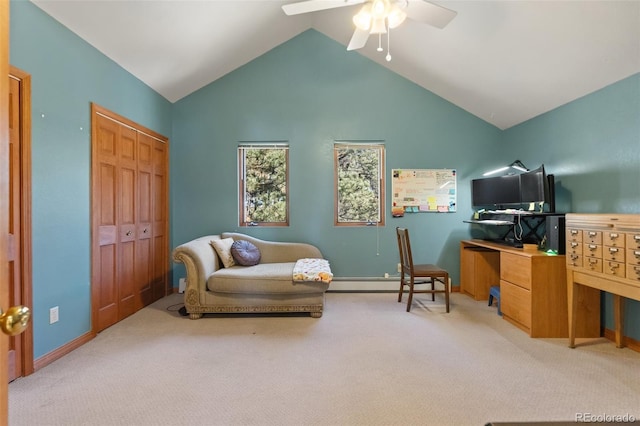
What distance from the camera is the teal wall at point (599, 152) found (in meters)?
2.41

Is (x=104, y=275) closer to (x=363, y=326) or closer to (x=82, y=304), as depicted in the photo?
(x=82, y=304)

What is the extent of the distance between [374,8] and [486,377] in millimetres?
2595

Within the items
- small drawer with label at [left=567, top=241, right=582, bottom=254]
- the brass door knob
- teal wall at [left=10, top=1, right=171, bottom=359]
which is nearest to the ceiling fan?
teal wall at [left=10, top=1, right=171, bottom=359]

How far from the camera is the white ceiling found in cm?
230

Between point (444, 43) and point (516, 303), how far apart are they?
2.68 metres

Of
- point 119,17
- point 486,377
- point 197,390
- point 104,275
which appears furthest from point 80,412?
point 119,17

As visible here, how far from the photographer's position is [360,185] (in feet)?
13.9

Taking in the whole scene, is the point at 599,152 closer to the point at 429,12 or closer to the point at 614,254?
the point at 614,254

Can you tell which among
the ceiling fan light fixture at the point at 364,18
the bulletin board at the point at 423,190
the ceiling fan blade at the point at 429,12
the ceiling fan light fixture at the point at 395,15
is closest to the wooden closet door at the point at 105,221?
the ceiling fan light fixture at the point at 364,18

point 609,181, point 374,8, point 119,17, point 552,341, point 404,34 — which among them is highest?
point 404,34

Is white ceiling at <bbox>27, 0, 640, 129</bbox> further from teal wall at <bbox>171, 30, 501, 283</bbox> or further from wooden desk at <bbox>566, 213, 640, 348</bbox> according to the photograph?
wooden desk at <bbox>566, 213, 640, 348</bbox>

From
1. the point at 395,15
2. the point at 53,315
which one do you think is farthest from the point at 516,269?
the point at 53,315

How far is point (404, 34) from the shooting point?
327 cm

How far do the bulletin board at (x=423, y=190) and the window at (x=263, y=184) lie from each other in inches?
60.7
